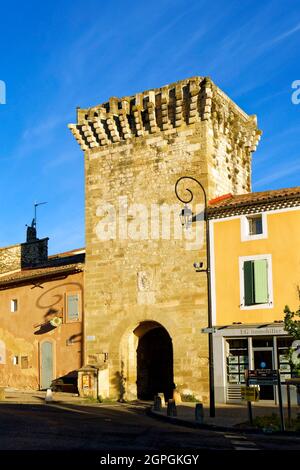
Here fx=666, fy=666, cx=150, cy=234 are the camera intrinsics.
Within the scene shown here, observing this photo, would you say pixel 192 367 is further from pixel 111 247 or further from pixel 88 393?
pixel 111 247

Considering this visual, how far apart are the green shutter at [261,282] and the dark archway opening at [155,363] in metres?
6.32

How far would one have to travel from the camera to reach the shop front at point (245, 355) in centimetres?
2419

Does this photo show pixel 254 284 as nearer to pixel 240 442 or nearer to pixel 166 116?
pixel 166 116

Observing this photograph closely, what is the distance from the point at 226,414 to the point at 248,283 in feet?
18.3

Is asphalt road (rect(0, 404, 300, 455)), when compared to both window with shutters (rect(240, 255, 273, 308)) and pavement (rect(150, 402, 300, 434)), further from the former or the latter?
window with shutters (rect(240, 255, 273, 308))

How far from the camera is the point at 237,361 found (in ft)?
82.1

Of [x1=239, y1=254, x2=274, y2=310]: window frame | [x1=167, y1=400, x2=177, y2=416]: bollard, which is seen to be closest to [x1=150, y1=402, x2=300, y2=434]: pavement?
[x1=167, y1=400, x2=177, y2=416]: bollard

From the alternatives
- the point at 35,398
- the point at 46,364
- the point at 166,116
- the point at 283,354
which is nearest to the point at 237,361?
the point at 283,354

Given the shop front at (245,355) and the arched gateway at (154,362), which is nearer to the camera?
the shop front at (245,355)

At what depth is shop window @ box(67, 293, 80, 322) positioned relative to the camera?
29.8 meters

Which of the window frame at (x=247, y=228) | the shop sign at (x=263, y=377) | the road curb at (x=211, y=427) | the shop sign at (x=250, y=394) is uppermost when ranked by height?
the window frame at (x=247, y=228)

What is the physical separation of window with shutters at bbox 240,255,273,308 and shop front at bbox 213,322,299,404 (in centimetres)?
87

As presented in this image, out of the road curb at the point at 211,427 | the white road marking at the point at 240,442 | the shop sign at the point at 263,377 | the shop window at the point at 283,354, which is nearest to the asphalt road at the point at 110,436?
the white road marking at the point at 240,442

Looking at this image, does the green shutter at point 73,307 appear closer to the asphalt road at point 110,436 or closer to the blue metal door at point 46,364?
the blue metal door at point 46,364
